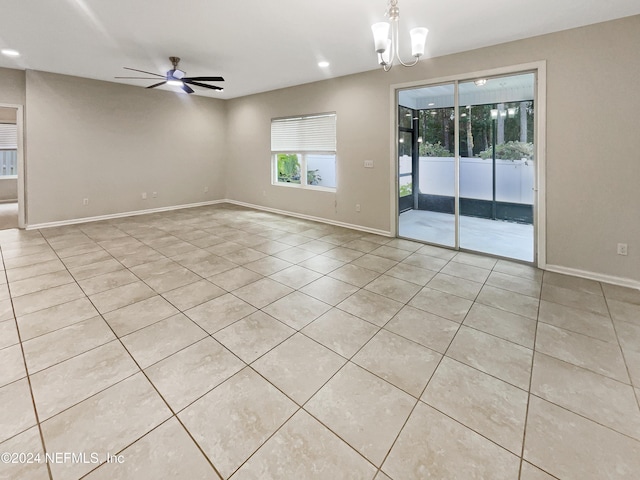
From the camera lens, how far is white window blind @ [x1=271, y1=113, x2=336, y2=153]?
5.75m

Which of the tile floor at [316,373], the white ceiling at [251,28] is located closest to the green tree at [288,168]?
the white ceiling at [251,28]

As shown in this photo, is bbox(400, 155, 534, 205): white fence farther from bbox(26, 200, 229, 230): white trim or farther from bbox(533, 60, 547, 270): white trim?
bbox(26, 200, 229, 230): white trim

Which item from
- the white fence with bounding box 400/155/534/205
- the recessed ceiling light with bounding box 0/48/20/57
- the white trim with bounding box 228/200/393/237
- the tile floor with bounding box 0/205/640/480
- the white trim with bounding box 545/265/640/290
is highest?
the recessed ceiling light with bounding box 0/48/20/57

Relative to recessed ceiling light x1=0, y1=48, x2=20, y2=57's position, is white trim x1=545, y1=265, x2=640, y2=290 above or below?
below

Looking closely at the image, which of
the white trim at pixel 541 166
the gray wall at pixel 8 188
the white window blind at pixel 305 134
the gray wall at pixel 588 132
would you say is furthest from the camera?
the gray wall at pixel 8 188

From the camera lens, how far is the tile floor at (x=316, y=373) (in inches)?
54.2

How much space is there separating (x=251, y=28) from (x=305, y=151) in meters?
2.89

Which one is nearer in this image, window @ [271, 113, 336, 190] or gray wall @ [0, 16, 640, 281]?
gray wall @ [0, 16, 640, 281]

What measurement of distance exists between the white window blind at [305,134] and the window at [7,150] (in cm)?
752

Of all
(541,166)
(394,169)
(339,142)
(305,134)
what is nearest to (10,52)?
(305,134)

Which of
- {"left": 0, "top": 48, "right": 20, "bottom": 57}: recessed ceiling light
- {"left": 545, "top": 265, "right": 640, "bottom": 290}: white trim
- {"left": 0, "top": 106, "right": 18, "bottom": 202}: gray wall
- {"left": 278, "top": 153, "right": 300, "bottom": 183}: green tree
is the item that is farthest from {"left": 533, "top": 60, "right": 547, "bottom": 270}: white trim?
{"left": 0, "top": 106, "right": 18, "bottom": 202}: gray wall

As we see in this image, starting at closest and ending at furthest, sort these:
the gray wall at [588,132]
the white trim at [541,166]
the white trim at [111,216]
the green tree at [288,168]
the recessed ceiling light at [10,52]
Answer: the gray wall at [588,132] < the white trim at [541,166] < the recessed ceiling light at [10,52] < the white trim at [111,216] < the green tree at [288,168]

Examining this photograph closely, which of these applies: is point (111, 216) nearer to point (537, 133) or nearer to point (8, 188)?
point (8, 188)

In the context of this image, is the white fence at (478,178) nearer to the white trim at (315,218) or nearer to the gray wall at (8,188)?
the white trim at (315,218)
